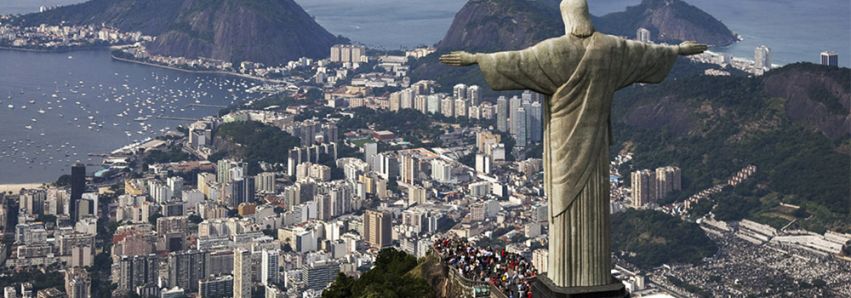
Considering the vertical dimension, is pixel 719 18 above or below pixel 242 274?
above

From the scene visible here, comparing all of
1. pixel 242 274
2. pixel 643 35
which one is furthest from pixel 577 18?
pixel 643 35

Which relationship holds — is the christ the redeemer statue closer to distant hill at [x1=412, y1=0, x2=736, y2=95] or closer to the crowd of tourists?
the crowd of tourists

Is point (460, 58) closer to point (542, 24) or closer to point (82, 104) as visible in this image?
point (542, 24)

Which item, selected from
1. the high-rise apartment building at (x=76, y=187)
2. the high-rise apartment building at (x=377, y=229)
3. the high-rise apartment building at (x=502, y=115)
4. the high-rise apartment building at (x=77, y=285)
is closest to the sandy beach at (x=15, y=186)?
the high-rise apartment building at (x=76, y=187)

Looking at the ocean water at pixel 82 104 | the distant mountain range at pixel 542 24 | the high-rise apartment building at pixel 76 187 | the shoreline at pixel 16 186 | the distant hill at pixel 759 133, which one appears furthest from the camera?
the distant mountain range at pixel 542 24

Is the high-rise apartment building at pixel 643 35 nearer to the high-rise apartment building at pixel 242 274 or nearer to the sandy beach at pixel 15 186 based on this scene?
the sandy beach at pixel 15 186

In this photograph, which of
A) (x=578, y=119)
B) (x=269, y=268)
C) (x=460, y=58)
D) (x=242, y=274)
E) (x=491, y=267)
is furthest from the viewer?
(x=269, y=268)

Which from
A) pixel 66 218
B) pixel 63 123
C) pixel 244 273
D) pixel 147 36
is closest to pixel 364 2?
pixel 147 36
